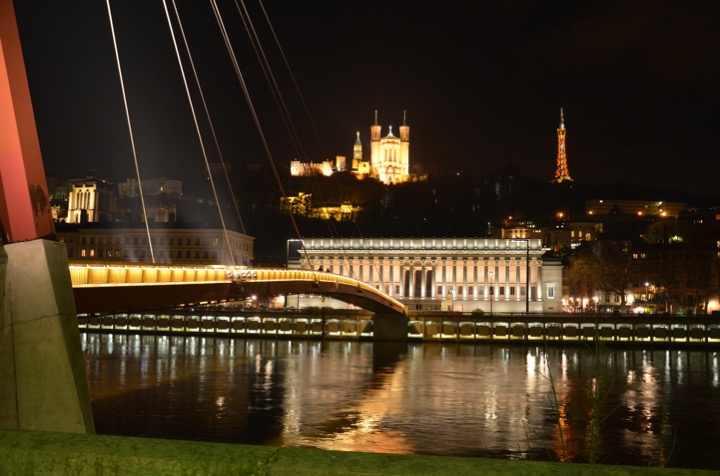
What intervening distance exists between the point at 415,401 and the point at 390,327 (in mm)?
34314

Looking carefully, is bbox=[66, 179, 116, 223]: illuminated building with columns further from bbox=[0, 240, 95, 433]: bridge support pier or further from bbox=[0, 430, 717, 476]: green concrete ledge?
bbox=[0, 430, 717, 476]: green concrete ledge

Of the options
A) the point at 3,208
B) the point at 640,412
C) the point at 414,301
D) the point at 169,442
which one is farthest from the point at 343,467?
the point at 414,301

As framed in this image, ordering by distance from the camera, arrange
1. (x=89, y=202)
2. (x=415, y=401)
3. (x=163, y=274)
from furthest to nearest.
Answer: (x=89, y=202), (x=415, y=401), (x=163, y=274)

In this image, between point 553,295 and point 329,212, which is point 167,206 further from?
point 553,295

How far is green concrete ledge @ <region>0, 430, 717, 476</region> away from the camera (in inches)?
182

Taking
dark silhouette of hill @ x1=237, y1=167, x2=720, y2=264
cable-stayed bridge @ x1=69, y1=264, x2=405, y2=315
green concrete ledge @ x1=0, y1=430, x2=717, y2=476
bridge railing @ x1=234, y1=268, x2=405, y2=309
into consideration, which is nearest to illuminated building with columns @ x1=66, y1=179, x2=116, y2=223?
dark silhouette of hill @ x1=237, y1=167, x2=720, y2=264

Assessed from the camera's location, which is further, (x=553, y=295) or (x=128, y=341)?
(x=553, y=295)

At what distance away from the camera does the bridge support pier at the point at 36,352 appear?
1200 cm

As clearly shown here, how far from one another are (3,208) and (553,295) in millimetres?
107831

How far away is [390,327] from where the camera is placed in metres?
72.0

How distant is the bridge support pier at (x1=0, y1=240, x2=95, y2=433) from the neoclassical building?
103m

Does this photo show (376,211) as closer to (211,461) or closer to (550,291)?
(550,291)

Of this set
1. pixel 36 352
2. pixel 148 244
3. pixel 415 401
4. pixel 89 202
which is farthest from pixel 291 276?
pixel 89 202

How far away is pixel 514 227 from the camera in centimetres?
18262
